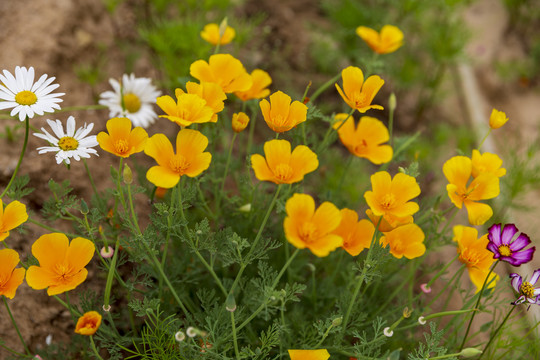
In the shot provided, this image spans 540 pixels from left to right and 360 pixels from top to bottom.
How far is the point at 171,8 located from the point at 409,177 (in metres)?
2.19

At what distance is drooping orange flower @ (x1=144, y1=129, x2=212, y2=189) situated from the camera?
115cm

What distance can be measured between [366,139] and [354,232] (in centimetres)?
41

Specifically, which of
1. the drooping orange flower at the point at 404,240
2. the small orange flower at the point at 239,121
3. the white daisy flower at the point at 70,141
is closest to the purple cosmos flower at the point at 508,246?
the drooping orange flower at the point at 404,240

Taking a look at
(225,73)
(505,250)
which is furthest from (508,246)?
(225,73)

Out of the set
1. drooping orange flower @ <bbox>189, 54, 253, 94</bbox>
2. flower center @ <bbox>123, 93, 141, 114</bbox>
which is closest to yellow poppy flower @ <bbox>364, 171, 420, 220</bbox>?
drooping orange flower @ <bbox>189, 54, 253, 94</bbox>

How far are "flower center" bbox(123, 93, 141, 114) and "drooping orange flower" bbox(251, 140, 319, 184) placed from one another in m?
0.82

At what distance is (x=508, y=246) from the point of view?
122 centimetres

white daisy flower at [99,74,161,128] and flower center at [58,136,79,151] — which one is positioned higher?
flower center at [58,136,79,151]

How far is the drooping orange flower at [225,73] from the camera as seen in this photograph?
134 centimetres

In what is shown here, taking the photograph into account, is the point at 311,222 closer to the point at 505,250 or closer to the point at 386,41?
the point at 505,250

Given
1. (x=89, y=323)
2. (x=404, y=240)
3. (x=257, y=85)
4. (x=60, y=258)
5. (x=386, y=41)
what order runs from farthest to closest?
1. (x=386, y=41)
2. (x=257, y=85)
3. (x=404, y=240)
4. (x=60, y=258)
5. (x=89, y=323)

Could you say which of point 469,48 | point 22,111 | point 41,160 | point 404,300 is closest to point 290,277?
point 404,300

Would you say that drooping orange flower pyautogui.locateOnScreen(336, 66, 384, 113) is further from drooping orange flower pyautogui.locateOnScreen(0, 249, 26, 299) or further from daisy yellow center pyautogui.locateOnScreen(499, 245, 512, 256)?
drooping orange flower pyautogui.locateOnScreen(0, 249, 26, 299)

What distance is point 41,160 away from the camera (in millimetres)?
1858
